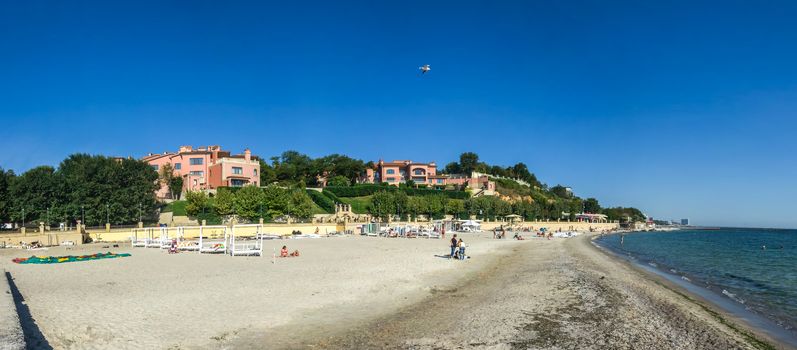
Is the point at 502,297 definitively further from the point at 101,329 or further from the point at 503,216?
the point at 503,216

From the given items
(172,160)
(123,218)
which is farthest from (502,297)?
(172,160)

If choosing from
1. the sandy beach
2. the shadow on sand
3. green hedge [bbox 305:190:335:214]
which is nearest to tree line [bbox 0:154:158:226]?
green hedge [bbox 305:190:335:214]

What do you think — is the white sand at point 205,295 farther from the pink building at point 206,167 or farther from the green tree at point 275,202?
the pink building at point 206,167

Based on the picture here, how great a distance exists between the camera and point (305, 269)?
2181 cm

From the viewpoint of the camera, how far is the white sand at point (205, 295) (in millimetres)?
10242

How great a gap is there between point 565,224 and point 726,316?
9568 cm

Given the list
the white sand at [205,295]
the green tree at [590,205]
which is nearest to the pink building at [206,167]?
the white sand at [205,295]

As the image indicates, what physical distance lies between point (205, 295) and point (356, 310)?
4986 millimetres

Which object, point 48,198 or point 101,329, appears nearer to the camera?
point 101,329

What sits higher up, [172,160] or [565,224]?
[172,160]

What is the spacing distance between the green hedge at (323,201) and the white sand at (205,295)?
151ft

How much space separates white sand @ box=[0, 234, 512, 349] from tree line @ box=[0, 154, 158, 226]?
84.8 feet

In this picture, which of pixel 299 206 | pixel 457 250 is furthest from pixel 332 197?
pixel 457 250

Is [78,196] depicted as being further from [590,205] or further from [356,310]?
[590,205]
